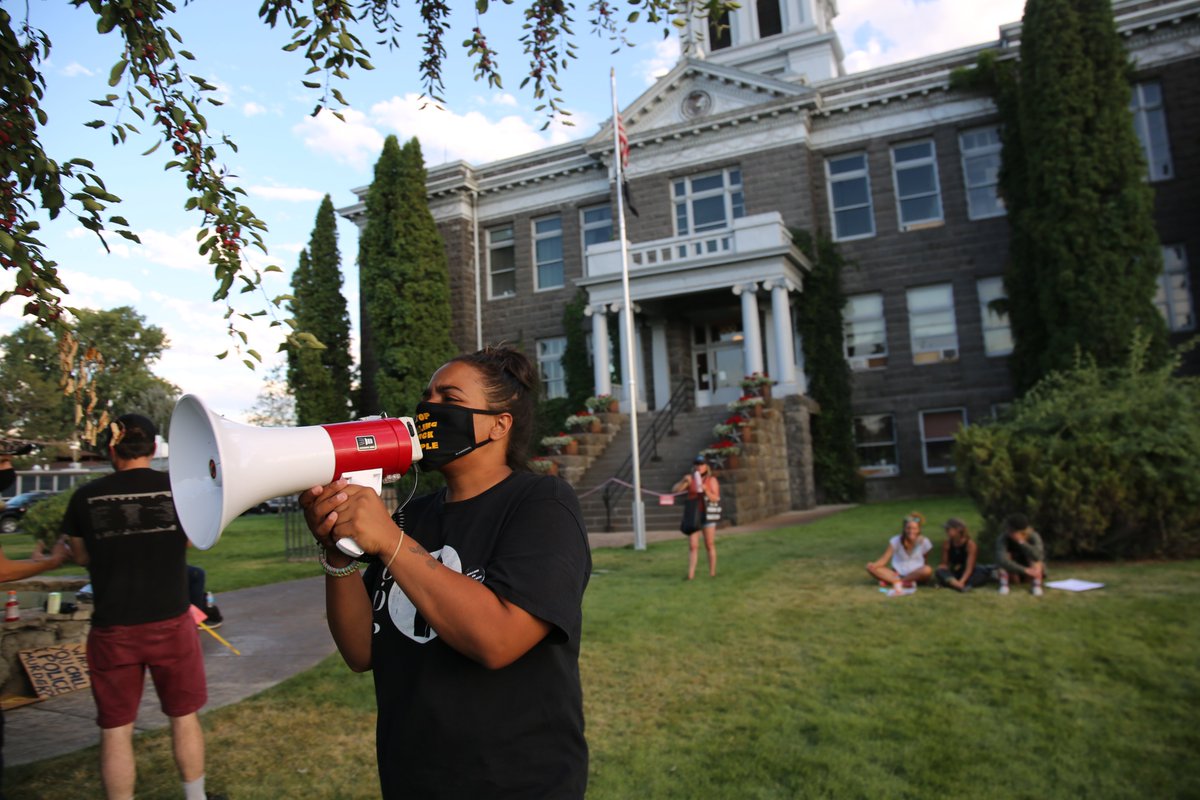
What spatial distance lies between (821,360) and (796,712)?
17.6 meters

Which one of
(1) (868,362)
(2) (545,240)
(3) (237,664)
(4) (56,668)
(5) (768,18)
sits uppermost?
(5) (768,18)

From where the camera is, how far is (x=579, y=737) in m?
2.04

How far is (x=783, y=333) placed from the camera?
65.8 ft

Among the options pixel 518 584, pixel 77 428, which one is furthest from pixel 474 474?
pixel 77 428

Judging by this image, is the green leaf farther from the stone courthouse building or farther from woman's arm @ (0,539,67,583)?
the stone courthouse building

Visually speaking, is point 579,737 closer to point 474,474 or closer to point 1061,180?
point 474,474

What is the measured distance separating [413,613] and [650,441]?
18044mm

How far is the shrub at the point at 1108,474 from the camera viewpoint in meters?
9.48

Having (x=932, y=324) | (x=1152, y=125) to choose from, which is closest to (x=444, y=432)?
(x=932, y=324)

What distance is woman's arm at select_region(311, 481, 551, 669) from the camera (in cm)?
174

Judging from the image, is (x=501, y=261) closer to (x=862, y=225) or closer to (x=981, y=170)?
(x=862, y=225)

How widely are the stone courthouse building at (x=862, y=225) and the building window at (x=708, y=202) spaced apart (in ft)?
0.14

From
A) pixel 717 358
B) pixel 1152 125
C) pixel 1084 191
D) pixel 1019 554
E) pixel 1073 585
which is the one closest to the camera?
pixel 1073 585

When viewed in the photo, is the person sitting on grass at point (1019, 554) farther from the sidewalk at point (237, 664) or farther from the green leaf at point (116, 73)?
the green leaf at point (116, 73)
